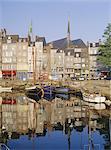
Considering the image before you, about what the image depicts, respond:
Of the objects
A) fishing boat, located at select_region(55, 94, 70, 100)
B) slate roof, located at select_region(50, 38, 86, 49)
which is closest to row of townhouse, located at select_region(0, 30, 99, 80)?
slate roof, located at select_region(50, 38, 86, 49)

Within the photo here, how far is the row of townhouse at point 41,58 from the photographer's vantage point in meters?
26.9

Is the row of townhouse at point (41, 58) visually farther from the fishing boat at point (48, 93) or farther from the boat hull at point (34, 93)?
the fishing boat at point (48, 93)

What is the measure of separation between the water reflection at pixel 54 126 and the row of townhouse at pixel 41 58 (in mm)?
12426

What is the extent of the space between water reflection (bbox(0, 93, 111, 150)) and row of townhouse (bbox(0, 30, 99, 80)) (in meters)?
12.4

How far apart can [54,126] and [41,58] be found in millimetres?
18528

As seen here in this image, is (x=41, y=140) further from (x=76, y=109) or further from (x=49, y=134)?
(x=76, y=109)

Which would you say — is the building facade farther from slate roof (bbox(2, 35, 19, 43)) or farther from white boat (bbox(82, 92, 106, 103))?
white boat (bbox(82, 92, 106, 103))

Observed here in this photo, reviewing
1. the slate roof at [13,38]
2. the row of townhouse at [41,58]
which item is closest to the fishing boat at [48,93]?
the row of townhouse at [41,58]

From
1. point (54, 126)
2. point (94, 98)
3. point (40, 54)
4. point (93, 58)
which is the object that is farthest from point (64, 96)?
point (93, 58)

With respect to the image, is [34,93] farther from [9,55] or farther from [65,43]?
[65,43]

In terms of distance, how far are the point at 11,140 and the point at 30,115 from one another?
3.93 metres

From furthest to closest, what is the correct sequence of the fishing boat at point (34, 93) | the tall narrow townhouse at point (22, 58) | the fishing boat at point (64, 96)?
1. the tall narrow townhouse at point (22, 58)
2. the fishing boat at point (34, 93)
3. the fishing boat at point (64, 96)

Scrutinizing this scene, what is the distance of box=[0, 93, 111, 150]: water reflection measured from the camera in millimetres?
7531

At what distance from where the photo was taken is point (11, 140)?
7.66 meters
